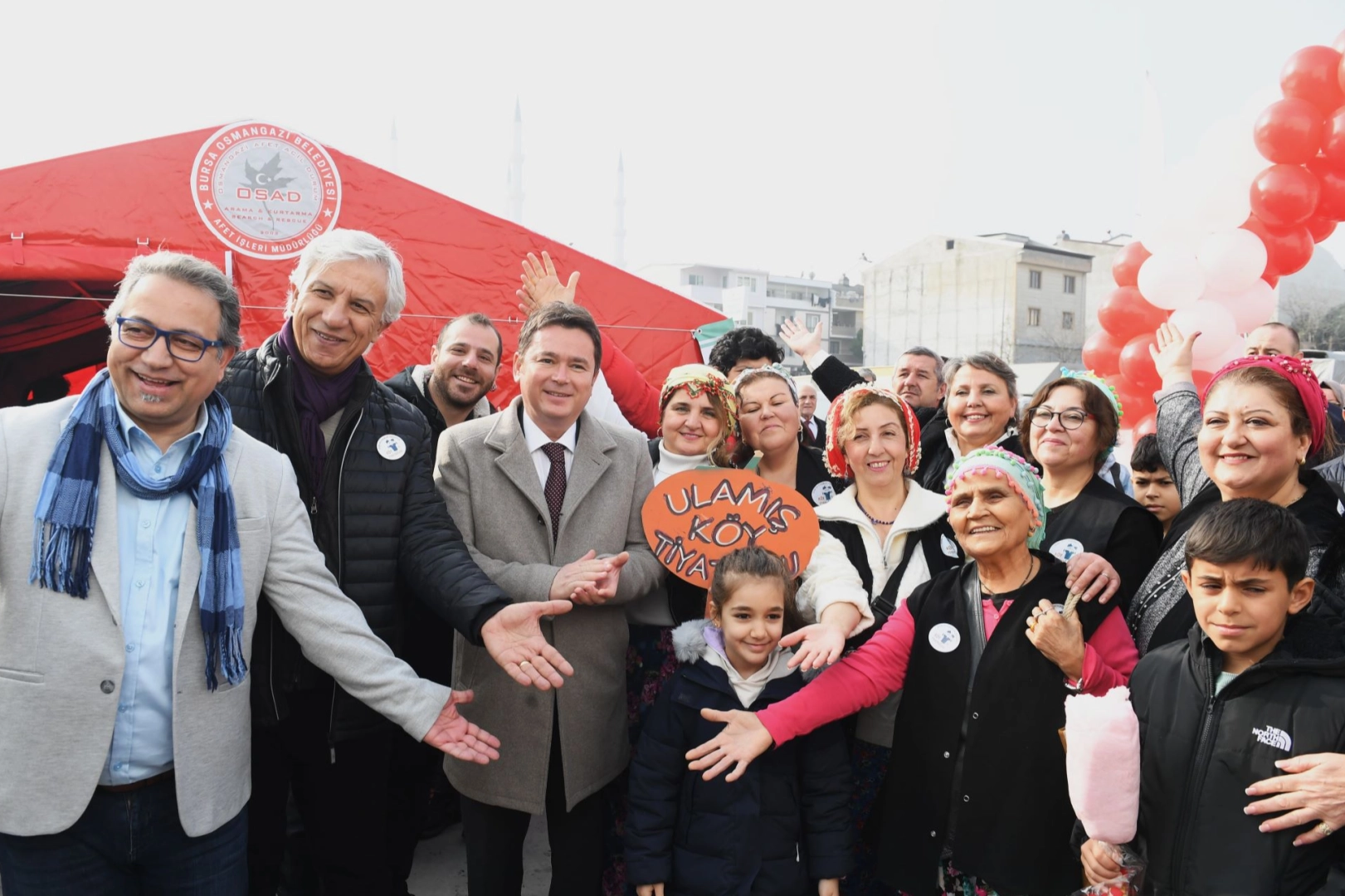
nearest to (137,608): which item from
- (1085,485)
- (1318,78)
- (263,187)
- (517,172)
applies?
(1085,485)

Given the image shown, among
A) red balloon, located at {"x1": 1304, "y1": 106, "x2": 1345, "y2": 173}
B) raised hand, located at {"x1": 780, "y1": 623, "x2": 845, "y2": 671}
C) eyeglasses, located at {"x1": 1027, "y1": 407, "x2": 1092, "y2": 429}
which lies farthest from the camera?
red balloon, located at {"x1": 1304, "y1": 106, "x2": 1345, "y2": 173}

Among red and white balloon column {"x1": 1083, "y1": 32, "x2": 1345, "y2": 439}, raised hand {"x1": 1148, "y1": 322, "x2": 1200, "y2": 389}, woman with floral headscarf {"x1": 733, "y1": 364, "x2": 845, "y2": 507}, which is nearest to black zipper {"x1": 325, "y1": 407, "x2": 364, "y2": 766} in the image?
woman with floral headscarf {"x1": 733, "y1": 364, "x2": 845, "y2": 507}

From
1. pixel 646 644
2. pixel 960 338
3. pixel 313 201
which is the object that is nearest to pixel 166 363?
pixel 646 644

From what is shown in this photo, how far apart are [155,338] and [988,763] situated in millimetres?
2345

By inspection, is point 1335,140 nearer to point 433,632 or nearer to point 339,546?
point 433,632

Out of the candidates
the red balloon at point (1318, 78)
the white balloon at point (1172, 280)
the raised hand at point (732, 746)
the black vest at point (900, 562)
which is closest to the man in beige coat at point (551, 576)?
the raised hand at point (732, 746)

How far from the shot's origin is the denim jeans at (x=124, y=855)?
5.86 feet

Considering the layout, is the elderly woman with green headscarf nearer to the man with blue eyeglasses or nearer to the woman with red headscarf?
the woman with red headscarf

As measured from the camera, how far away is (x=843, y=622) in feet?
8.14

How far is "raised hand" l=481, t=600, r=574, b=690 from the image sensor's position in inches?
A: 89.8

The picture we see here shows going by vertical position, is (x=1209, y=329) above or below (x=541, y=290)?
above

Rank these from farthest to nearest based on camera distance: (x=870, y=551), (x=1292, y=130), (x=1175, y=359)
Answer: (x=1292, y=130), (x=1175, y=359), (x=870, y=551)

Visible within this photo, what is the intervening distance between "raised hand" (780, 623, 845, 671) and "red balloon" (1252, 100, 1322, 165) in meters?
5.84

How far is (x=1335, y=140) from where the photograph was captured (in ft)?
18.8
